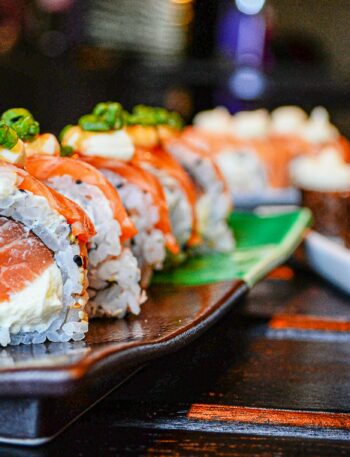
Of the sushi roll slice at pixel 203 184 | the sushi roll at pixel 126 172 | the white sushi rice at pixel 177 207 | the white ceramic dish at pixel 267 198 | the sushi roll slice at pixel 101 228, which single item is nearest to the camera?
the sushi roll slice at pixel 101 228

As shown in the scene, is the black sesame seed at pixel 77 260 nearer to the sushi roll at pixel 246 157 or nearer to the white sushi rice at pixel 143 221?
the white sushi rice at pixel 143 221

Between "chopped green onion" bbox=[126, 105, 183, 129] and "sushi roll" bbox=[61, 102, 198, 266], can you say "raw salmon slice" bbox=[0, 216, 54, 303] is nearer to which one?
"sushi roll" bbox=[61, 102, 198, 266]

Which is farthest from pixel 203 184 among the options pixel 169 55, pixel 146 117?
pixel 169 55

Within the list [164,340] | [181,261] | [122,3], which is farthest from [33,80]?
[164,340]

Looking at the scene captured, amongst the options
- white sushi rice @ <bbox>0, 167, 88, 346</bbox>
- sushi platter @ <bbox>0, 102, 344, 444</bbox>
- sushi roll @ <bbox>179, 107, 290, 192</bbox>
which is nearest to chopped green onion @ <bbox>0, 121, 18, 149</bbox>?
sushi platter @ <bbox>0, 102, 344, 444</bbox>

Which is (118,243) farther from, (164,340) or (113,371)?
(113,371)

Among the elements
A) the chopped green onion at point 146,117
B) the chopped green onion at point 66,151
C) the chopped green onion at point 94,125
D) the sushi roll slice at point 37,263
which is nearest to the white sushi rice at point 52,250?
the sushi roll slice at point 37,263

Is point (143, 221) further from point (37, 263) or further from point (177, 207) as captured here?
point (37, 263)
